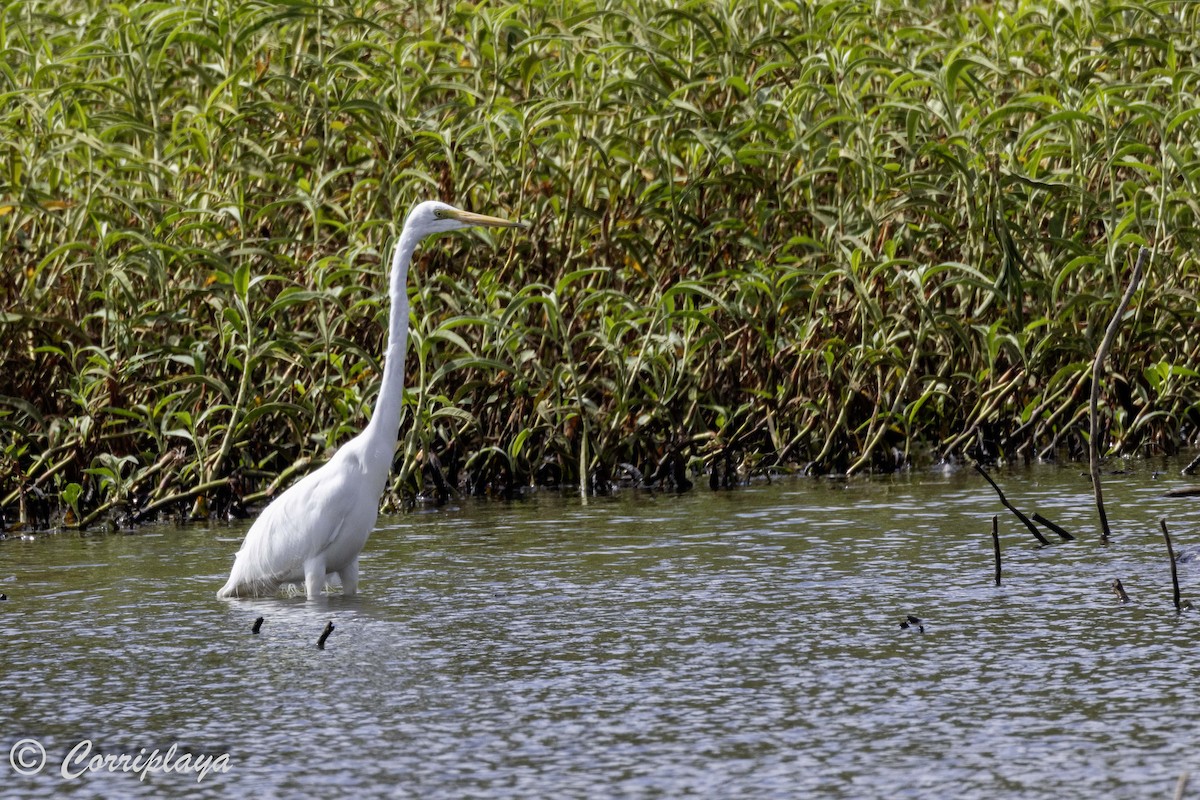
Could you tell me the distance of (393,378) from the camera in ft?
22.6

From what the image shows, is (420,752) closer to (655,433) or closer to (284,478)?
(284,478)

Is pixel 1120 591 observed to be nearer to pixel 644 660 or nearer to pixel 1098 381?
pixel 1098 381

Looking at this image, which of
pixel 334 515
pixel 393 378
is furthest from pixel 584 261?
pixel 334 515

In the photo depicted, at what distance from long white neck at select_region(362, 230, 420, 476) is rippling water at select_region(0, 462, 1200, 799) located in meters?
0.51

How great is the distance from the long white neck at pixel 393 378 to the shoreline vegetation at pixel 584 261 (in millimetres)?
1232

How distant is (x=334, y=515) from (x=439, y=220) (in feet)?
4.15

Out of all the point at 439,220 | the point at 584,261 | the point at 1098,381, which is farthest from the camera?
the point at 584,261

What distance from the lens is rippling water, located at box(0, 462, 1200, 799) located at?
168 inches

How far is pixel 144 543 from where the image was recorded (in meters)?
7.93

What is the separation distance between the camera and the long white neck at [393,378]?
684cm

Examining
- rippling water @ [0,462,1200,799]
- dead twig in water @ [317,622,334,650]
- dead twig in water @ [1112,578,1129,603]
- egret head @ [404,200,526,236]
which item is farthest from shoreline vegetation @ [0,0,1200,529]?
dead twig in water @ [1112,578,1129,603]

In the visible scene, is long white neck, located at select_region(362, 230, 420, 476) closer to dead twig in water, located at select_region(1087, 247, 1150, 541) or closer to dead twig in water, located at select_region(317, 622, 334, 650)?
dead twig in water, located at select_region(317, 622, 334, 650)

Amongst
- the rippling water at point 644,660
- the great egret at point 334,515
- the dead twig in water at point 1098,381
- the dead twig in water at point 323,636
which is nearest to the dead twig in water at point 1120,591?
the rippling water at point 644,660

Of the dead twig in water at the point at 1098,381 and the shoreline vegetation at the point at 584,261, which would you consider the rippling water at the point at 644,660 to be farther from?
the shoreline vegetation at the point at 584,261
